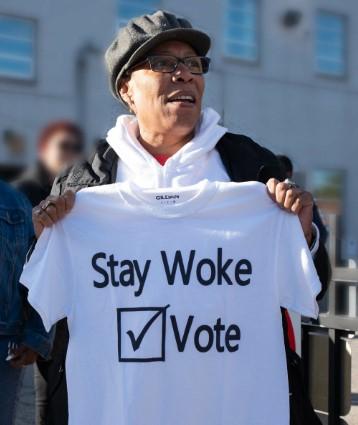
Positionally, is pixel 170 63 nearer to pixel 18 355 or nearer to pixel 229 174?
pixel 229 174

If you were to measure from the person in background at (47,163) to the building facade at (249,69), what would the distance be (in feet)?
20.0

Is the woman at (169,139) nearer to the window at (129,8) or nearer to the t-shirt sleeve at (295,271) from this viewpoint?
the t-shirt sleeve at (295,271)

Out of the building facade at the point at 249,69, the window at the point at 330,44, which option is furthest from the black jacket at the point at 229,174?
the window at the point at 330,44

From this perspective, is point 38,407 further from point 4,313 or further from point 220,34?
point 220,34

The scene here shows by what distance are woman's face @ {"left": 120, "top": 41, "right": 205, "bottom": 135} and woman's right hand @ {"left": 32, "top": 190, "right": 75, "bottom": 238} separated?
0.98 ft

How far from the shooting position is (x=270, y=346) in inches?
86.4

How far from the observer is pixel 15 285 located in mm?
2865

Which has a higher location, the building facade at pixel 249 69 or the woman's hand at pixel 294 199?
the building facade at pixel 249 69

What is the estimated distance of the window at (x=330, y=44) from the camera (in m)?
15.5

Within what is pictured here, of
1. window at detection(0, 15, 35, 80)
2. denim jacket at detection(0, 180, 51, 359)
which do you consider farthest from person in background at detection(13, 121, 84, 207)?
window at detection(0, 15, 35, 80)

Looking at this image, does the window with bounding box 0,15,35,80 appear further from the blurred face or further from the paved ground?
the blurred face

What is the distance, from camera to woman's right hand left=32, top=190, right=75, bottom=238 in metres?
2.20

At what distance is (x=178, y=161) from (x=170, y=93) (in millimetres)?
181

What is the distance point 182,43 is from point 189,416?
0.98 m
